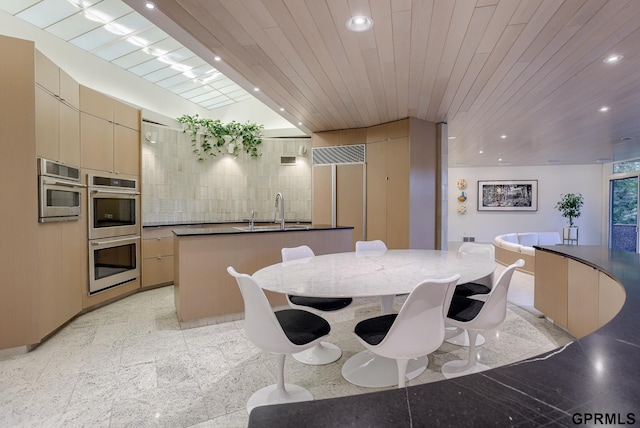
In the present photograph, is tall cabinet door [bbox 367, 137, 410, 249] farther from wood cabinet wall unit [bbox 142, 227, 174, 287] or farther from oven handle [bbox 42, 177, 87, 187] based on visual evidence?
oven handle [bbox 42, 177, 87, 187]

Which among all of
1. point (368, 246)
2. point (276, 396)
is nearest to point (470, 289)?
point (368, 246)

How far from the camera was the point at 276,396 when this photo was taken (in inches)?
78.9

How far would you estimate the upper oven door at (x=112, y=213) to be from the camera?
3.74m

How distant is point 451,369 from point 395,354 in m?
0.96

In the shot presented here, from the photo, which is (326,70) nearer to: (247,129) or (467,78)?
(467,78)

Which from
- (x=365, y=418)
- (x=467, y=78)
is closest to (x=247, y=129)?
(x=467, y=78)

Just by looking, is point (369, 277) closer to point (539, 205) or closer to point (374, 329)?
point (374, 329)

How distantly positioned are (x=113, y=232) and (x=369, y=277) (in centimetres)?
349

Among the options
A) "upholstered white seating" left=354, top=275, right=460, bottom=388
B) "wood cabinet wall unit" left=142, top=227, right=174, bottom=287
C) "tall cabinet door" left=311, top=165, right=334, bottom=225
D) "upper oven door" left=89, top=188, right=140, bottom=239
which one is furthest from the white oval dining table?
"wood cabinet wall unit" left=142, top=227, right=174, bottom=287

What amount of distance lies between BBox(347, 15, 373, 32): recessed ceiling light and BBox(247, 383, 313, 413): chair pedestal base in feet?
8.10

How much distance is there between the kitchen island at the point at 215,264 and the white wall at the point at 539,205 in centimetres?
707

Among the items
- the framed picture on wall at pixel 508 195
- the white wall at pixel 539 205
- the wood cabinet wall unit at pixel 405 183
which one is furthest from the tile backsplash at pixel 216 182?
the framed picture on wall at pixel 508 195

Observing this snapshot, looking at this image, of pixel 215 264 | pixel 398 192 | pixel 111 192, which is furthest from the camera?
pixel 398 192

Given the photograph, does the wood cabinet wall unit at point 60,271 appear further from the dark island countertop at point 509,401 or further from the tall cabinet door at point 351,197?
the tall cabinet door at point 351,197
